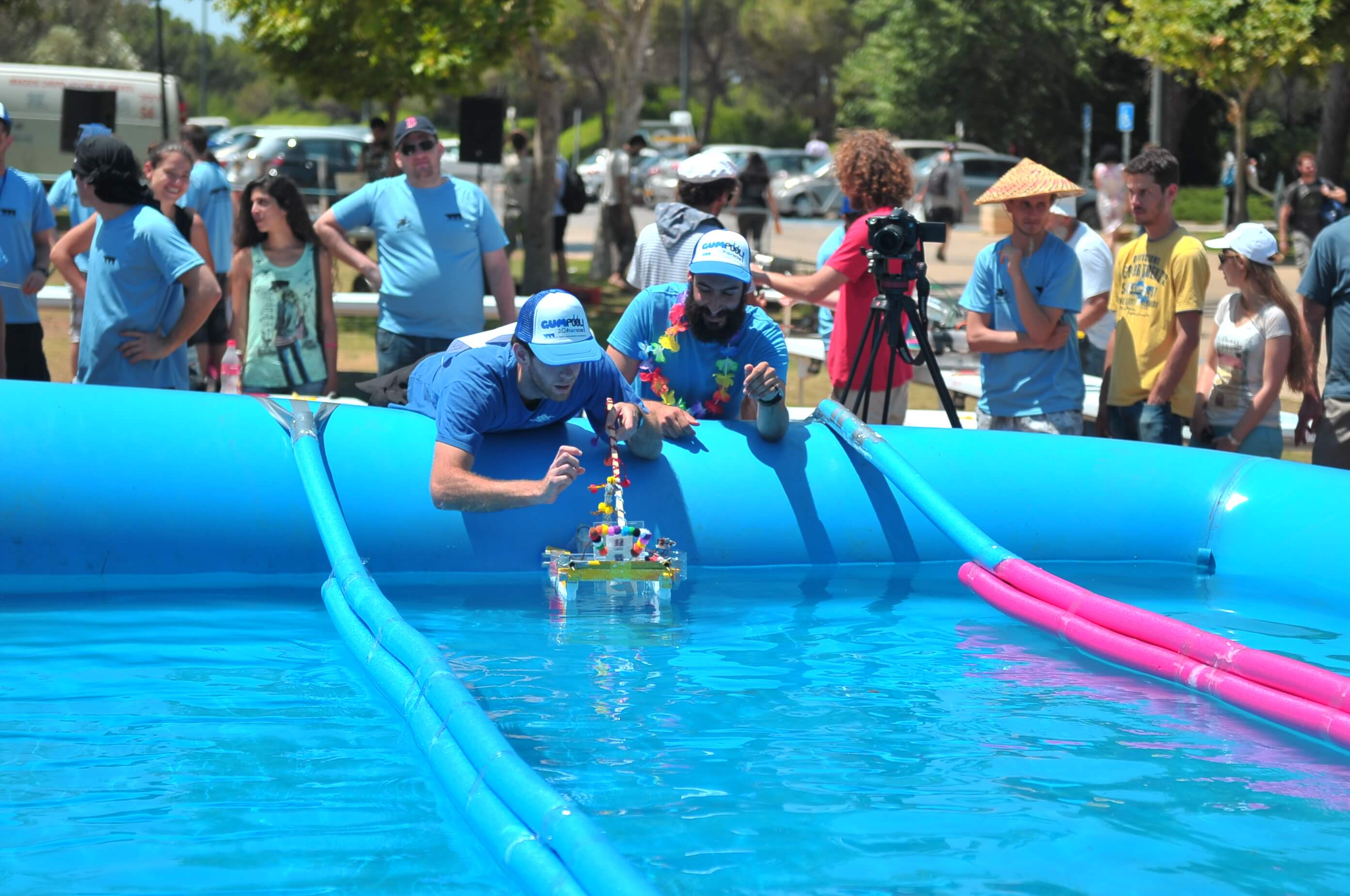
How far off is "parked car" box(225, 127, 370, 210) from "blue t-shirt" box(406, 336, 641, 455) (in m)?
14.0

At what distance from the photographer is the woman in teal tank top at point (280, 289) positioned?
6.32 m

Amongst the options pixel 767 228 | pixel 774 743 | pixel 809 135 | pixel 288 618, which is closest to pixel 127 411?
pixel 288 618

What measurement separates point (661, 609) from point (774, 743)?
123 centimetres

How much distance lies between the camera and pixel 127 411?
16.9 feet

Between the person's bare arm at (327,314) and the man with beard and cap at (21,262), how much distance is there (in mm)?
1128

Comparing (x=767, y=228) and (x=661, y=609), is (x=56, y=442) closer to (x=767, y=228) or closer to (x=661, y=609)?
A: (x=661, y=609)

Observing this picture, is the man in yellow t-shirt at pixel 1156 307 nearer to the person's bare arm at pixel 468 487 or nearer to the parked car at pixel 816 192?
the person's bare arm at pixel 468 487

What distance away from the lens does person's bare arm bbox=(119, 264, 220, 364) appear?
17.6 feet

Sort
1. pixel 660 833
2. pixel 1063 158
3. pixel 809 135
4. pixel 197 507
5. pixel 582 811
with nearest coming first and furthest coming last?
pixel 582 811
pixel 660 833
pixel 197 507
pixel 1063 158
pixel 809 135

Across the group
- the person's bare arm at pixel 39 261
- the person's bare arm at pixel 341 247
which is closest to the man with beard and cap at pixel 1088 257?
the person's bare arm at pixel 341 247

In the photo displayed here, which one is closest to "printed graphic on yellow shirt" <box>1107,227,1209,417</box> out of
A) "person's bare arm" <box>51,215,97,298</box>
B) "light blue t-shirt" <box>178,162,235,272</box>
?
"person's bare arm" <box>51,215,97,298</box>

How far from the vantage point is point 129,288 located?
5395 millimetres

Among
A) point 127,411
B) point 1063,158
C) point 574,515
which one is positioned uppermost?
point 1063,158

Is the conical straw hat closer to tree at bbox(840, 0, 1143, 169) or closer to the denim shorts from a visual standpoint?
the denim shorts
